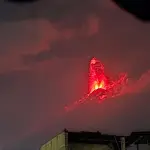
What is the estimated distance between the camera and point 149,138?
103ft

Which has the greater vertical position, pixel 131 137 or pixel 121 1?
pixel 131 137

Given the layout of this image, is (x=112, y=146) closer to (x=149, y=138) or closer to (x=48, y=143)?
(x=149, y=138)

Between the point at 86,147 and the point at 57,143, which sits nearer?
the point at 57,143

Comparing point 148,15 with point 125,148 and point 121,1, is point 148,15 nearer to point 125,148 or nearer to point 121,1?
point 121,1

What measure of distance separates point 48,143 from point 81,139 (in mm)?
4057

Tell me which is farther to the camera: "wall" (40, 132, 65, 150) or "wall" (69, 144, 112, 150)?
"wall" (69, 144, 112, 150)

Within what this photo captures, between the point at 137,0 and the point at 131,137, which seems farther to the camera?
the point at 131,137

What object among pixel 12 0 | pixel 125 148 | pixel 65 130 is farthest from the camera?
pixel 125 148

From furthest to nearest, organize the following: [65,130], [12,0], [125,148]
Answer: [125,148], [65,130], [12,0]

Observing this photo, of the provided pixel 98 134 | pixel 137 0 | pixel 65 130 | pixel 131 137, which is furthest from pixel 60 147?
pixel 137 0

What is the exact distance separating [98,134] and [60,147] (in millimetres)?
4090

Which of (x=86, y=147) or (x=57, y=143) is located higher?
(x=57, y=143)

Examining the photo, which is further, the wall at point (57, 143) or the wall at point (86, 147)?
the wall at point (86, 147)

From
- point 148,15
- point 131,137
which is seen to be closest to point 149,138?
point 131,137
